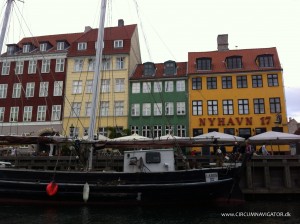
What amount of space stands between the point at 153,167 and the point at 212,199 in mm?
3988

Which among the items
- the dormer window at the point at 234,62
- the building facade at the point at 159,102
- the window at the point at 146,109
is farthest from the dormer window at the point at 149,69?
the dormer window at the point at 234,62

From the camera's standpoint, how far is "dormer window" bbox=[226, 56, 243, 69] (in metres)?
36.6

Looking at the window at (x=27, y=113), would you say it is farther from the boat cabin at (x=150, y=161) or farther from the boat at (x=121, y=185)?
the boat cabin at (x=150, y=161)

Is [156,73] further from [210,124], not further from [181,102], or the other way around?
[210,124]

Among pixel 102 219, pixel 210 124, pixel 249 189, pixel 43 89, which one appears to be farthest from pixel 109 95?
pixel 102 219

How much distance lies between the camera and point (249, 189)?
20656mm

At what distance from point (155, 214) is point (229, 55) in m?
28.3

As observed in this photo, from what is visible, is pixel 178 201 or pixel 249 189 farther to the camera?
pixel 249 189

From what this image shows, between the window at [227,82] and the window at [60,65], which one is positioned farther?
the window at [60,65]

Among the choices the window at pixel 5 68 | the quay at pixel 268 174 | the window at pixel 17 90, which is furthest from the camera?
the window at pixel 5 68

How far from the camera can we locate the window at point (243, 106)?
3478cm

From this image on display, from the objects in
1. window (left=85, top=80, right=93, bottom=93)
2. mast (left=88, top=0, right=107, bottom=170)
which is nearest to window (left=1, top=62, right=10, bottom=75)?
window (left=85, top=80, right=93, bottom=93)

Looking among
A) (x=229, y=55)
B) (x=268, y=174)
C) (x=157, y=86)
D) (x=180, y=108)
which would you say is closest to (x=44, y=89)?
(x=157, y=86)

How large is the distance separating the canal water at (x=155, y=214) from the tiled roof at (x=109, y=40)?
86.4ft
